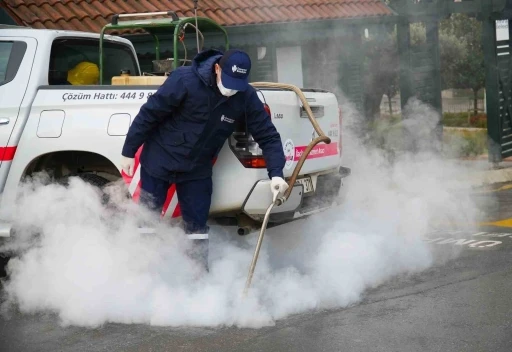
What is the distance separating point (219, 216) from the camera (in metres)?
6.51

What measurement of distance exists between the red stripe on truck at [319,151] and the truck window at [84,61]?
1891mm

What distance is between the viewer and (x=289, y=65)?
14.2m

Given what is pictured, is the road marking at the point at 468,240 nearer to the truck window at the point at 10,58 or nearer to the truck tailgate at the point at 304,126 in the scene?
the truck tailgate at the point at 304,126

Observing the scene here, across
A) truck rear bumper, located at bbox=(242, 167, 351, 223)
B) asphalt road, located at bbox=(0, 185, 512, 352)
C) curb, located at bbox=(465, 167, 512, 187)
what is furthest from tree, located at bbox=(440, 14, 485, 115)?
asphalt road, located at bbox=(0, 185, 512, 352)

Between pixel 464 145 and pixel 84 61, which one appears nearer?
pixel 84 61

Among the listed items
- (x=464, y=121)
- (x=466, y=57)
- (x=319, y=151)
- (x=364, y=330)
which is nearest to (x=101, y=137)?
(x=319, y=151)

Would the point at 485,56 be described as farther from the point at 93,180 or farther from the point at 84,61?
the point at 93,180

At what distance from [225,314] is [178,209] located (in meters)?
0.97

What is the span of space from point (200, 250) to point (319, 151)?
1177 millimetres

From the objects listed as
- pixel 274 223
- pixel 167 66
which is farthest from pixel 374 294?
pixel 167 66

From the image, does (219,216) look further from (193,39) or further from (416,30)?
(416,30)

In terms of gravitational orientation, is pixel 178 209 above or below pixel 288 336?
above

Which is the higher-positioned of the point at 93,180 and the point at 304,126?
the point at 304,126

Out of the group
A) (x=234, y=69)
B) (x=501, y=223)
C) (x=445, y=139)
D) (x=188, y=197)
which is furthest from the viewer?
(x=445, y=139)
